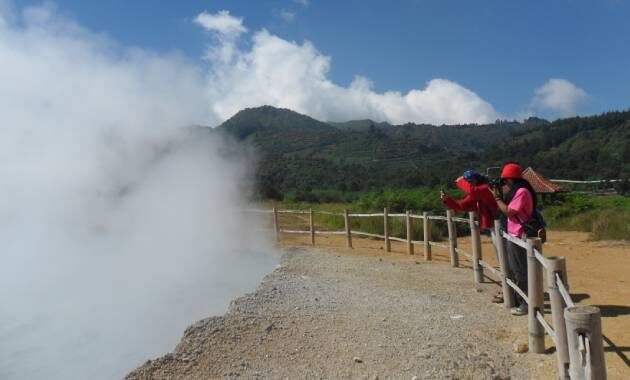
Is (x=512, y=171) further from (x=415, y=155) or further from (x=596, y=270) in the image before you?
(x=415, y=155)

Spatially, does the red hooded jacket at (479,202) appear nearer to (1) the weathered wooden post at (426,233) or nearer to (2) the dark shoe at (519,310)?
(2) the dark shoe at (519,310)

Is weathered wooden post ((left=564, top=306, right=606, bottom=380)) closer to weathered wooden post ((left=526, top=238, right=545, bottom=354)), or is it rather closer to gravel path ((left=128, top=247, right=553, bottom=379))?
gravel path ((left=128, top=247, right=553, bottom=379))

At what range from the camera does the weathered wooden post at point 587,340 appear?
10.4ft

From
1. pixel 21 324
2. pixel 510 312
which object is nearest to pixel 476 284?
pixel 510 312

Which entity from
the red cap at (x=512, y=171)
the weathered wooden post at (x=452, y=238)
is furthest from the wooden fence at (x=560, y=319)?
the weathered wooden post at (x=452, y=238)

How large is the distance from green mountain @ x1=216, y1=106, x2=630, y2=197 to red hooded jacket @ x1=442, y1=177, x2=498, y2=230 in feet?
76.0

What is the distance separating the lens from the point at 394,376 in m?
4.78

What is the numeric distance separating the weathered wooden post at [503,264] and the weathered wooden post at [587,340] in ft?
9.87

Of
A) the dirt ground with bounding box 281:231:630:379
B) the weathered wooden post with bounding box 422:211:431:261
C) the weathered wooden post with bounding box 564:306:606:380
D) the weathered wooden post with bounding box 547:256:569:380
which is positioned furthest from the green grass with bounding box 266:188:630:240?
the weathered wooden post with bounding box 564:306:606:380

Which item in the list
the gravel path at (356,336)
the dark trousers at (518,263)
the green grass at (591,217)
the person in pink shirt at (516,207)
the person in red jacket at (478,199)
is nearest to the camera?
the gravel path at (356,336)

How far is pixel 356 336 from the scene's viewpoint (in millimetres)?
5836

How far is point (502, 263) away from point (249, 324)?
2841 millimetres

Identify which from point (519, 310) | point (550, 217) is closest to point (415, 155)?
point (550, 217)

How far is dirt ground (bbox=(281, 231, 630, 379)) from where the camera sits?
5.03 meters
